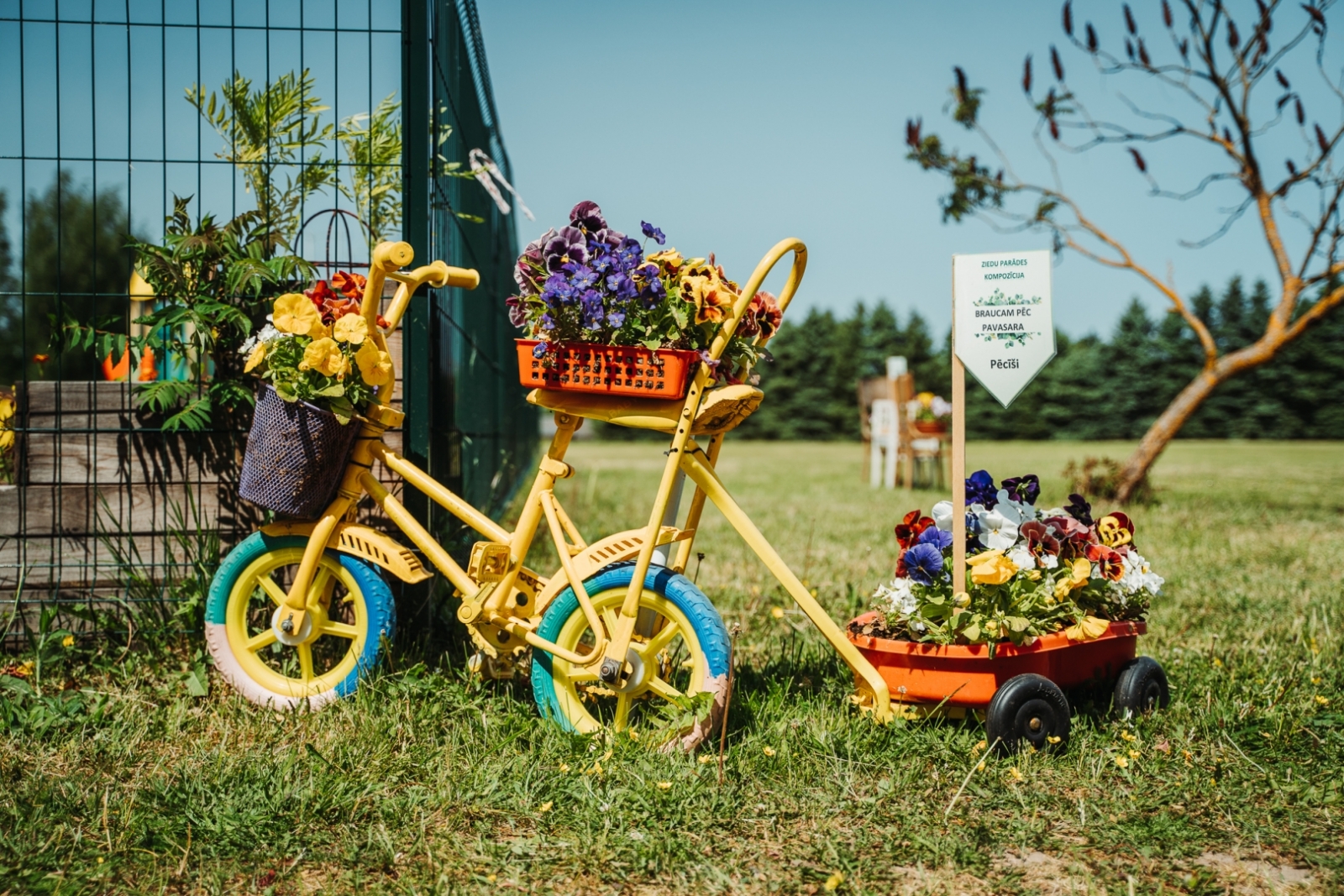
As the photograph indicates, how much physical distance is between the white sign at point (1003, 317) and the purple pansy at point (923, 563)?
18.7 inches

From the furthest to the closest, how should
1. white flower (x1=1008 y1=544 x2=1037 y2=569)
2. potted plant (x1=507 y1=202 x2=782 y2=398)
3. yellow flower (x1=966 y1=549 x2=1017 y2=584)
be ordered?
1. white flower (x1=1008 y1=544 x2=1037 y2=569)
2. yellow flower (x1=966 y1=549 x2=1017 y2=584)
3. potted plant (x1=507 y1=202 x2=782 y2=398)

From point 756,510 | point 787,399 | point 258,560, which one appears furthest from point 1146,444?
point 787,399

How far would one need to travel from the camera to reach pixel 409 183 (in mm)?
3227

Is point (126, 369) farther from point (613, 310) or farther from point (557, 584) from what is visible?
point (613, 310)

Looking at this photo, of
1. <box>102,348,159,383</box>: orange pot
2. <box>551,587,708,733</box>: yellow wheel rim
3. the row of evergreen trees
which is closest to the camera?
<box>551,587,708,733</box>: yellow wheel rim

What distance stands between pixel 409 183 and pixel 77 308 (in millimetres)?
1282

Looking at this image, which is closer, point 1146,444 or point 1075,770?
point 1075,770

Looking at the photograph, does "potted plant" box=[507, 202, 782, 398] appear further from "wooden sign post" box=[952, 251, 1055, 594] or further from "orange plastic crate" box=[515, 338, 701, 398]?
"wooden sign post" box=[952, 251, 1055, 594]

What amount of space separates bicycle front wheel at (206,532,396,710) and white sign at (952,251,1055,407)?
69.7 inches

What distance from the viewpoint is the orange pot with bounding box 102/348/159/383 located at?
11.6 ft

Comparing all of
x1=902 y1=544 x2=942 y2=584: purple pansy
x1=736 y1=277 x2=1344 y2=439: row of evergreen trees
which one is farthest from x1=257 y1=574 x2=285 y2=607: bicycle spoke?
x1=736 y1=277 x2=1344 y2=439: row of evergreen trees

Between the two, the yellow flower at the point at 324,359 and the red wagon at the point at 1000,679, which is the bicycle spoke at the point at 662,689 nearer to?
the red wagon at the point at 1000,679

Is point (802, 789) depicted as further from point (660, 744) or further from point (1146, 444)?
point (1146, 444)

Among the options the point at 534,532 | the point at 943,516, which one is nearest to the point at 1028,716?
the point at 943,516
